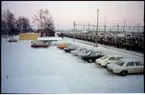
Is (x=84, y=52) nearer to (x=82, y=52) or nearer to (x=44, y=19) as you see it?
(x=82, y=52)

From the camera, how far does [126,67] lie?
3.13 m

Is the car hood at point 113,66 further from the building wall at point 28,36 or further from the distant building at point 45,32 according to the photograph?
the building wall at point 28,36

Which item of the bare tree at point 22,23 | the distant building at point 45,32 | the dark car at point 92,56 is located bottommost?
the dark car at point 92,56

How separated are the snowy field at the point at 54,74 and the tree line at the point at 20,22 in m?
0.14

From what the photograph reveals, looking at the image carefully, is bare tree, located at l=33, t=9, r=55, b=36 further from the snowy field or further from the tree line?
the snowy field

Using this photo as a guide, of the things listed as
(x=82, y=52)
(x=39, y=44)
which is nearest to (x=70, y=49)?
(x=82, y=52)

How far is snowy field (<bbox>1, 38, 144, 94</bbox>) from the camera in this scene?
3084 millimetres

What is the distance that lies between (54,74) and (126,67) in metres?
0.87

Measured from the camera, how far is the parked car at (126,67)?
312cm

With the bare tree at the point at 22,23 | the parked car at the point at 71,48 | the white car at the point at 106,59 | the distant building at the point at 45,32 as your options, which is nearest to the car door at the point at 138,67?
the white car at the point at 106,59

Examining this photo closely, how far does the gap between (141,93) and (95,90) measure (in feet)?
1.85

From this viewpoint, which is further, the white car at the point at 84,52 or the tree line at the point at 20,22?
the white car at the point at 84,52

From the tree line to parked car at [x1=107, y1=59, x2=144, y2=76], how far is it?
0.91 meters

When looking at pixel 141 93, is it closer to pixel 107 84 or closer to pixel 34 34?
pixel 107 84
